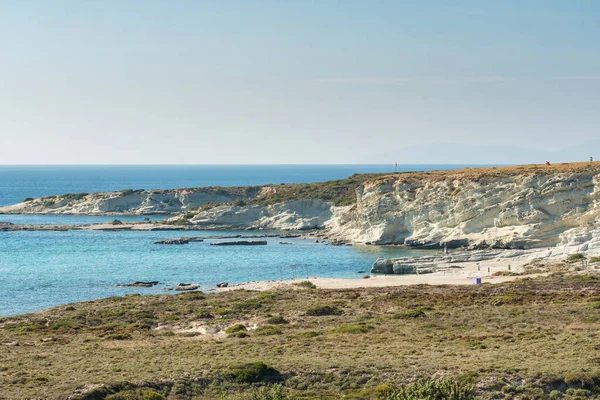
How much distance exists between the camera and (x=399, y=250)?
3524 inches

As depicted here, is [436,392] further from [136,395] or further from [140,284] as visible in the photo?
[140,284]

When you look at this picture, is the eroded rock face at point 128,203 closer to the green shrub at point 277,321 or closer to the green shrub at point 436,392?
the green shrub at point 277,321

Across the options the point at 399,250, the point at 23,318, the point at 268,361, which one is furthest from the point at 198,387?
the point at 399,250

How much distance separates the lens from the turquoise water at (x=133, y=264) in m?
64.0

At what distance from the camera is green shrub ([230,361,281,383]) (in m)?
27.1

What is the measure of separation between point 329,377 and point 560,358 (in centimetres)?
899

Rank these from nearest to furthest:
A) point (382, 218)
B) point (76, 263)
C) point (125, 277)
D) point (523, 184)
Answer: point (125, 277) → point (76, 263) → point (523, 184) → point (382, 218)

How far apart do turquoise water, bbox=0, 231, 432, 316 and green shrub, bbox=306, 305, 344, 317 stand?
69.9ft

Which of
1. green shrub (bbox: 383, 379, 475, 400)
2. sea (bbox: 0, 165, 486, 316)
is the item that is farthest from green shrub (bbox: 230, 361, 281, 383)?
sea (bbox: 0, 165, 486, 316)

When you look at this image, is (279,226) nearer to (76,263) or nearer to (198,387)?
(76,263)

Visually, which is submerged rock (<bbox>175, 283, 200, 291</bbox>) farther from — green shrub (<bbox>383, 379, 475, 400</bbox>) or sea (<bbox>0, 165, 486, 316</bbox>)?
green shrub (<bbox>383, 379, 475, 400</bbox>)

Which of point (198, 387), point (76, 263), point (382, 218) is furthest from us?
point (382, 218)

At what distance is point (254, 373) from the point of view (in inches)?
1074

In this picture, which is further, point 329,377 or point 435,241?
point 435,241
